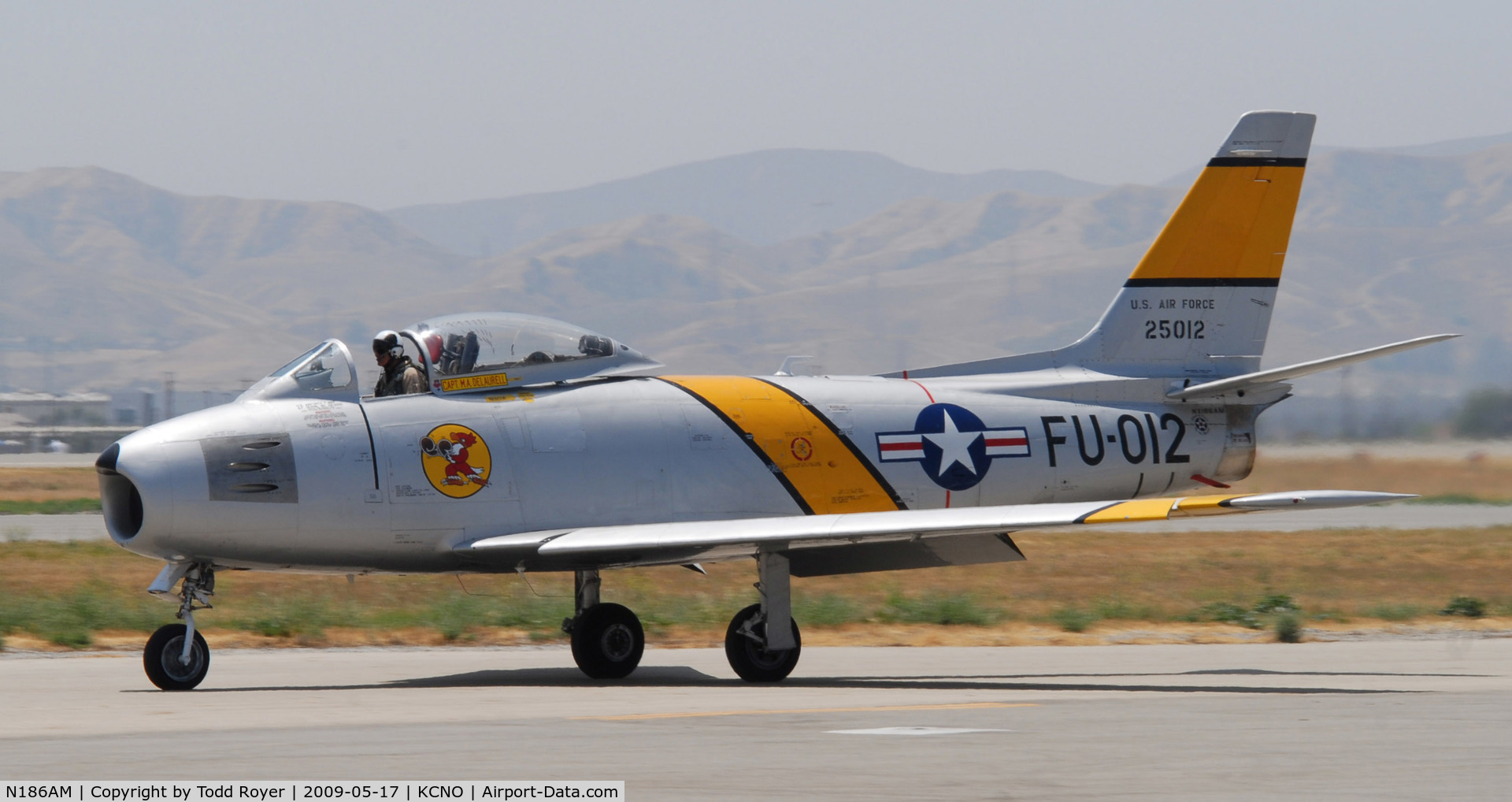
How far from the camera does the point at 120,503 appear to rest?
44.5 ft

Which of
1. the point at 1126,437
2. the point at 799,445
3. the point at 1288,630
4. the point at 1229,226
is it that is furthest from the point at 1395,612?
the point at 799,445

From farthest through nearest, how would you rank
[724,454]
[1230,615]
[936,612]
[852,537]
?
[936,612]
[1230,615]
[724,454]
[852,537]

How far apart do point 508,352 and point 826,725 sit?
5525 millimetres

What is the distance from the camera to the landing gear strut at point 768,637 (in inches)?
579

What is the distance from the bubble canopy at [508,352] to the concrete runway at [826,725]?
8.74ft

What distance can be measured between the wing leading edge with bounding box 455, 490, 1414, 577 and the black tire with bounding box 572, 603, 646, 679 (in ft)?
1.78

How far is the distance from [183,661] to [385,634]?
6467 millimetres

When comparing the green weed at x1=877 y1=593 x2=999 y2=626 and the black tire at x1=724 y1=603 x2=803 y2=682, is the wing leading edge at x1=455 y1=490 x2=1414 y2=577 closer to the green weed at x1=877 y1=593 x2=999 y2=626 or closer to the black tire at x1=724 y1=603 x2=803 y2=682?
the black tire at x1=724 y1=603 x2=803 y2=682

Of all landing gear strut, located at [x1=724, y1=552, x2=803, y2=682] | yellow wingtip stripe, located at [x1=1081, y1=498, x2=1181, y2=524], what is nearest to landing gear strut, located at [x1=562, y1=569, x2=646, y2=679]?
landing gear strut, located at [x1=724, y1=552, x2=803, y2=682]

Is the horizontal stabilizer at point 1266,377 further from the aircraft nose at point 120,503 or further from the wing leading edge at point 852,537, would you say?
the aircraft nose at point 120,503

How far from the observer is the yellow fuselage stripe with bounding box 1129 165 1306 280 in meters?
18.0

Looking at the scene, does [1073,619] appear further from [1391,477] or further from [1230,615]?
[1391,477]

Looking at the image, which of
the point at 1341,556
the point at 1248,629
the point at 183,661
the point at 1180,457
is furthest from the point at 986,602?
the point at 183,661

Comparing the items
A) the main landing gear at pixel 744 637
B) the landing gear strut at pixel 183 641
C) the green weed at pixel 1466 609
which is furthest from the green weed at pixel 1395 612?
the landing gear strut at pixel 183 641
